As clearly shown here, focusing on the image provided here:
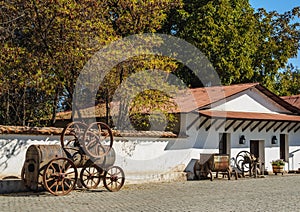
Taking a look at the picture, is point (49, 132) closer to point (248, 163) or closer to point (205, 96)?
point (205, 96)

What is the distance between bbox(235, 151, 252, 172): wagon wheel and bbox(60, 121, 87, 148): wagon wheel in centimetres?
925

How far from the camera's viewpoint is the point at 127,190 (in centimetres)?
1620

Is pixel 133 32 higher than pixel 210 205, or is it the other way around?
pixel 133 32

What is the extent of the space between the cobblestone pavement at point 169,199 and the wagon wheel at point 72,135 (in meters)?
1.55

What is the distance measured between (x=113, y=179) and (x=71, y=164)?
1.96m

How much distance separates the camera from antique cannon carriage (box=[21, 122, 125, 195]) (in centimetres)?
1420

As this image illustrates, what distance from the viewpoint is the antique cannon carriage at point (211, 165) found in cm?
2042

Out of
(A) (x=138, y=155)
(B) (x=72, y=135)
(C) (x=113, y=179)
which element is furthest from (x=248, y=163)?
(B) (x=72, y=135)

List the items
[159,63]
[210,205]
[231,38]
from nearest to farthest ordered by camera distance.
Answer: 1. [210,205]
2. [159,63]
3. [231,38]

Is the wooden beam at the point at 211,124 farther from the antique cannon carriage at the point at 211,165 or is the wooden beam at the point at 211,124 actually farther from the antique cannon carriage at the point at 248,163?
the antique cannon carriage at the point at 248,163

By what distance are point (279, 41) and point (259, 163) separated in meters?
14.4

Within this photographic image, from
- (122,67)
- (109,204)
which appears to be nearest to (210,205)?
(109,204)

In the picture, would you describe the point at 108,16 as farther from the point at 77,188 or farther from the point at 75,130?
the point at 77,188

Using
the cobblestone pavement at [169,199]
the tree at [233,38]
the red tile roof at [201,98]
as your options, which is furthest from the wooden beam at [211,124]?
the tree at [233,38]
